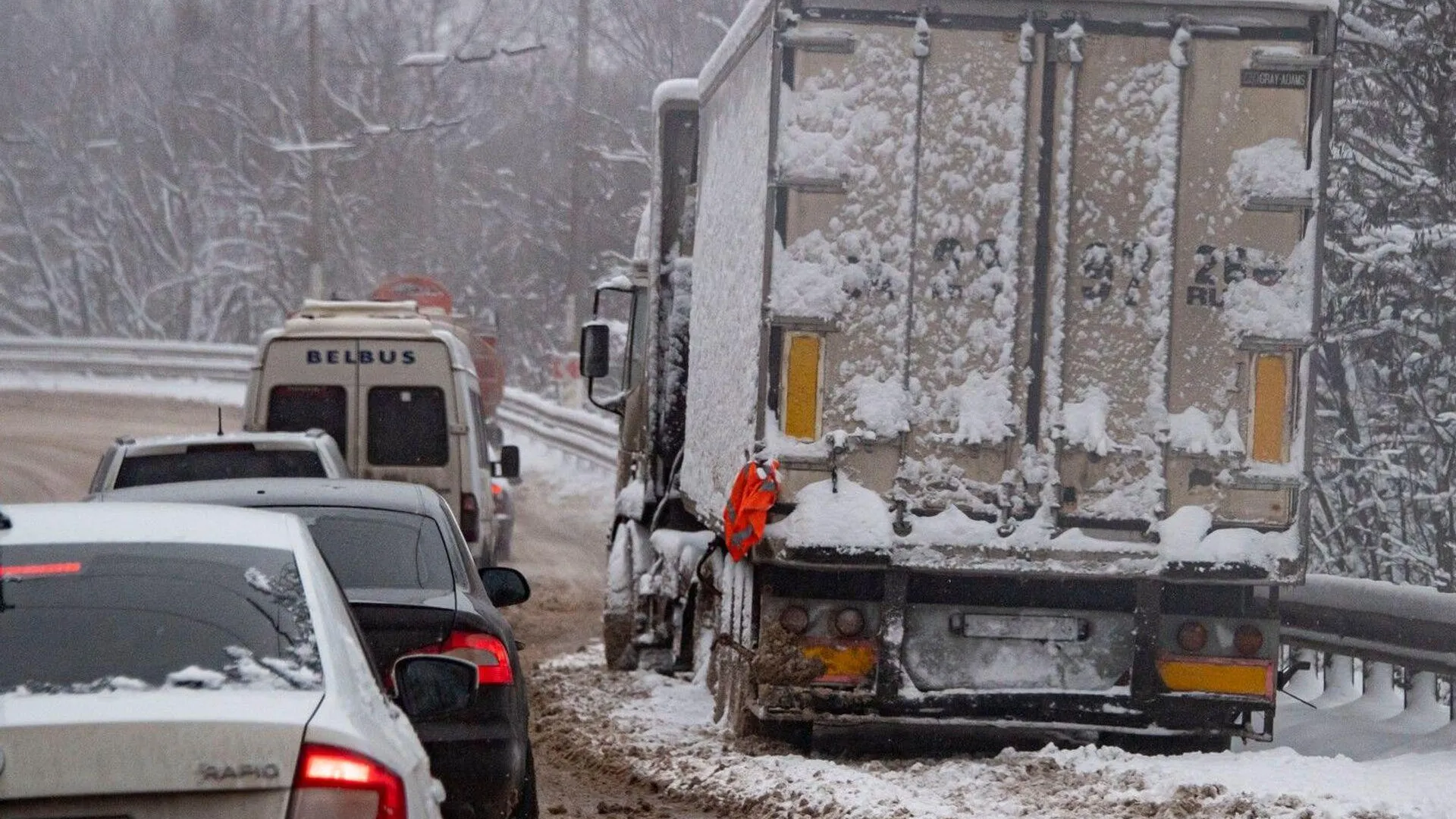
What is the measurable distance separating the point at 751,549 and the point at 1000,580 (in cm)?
108

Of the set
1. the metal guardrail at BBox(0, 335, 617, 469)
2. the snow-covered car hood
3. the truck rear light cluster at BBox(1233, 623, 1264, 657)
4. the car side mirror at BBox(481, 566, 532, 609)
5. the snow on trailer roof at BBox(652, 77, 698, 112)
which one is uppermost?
the snow on trailer roof at BBox(652, 77, 698, 112)

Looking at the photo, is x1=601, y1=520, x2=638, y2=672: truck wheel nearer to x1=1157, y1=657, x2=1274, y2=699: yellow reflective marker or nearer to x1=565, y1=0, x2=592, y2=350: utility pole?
x1=1157, y1=657, x2=1274, y2=699: yellow reflective marker

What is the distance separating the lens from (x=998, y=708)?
9.00 m

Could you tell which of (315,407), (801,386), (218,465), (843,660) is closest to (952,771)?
(843,660)

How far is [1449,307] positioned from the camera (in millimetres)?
14055

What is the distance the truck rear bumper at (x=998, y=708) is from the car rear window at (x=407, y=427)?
699 cm

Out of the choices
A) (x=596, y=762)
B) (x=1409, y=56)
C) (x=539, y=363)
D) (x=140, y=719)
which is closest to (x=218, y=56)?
(x=539, y=363)

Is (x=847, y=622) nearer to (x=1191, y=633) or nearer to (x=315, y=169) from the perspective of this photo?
(x=1191, y=633)

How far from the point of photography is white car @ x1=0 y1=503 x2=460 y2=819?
145 inches

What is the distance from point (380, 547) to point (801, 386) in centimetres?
196

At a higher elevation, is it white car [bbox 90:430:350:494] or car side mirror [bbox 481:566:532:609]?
white car [bbox 90:430:350:494]

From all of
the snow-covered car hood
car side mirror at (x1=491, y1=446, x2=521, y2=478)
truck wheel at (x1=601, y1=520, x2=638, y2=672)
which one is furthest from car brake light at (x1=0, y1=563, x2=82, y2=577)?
car side mirror at (x1=491, y1=446, x2=521, y2=478)

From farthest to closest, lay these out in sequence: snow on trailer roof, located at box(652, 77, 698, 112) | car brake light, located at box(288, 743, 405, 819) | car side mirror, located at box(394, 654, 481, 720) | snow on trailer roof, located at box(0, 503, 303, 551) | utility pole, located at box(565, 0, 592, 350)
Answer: utility pole, located at box(565, 0, 592, 350)
snow on trailer roof, located at box(652, 77, 698, 112)
car side mirror, located at box(394, 654, 481, 720)
snow on trailer roof, located at box(0, 503, 303, 551)
car brake light, located at box(288, 743, 405, 819)

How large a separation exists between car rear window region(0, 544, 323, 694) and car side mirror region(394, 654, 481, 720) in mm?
574
